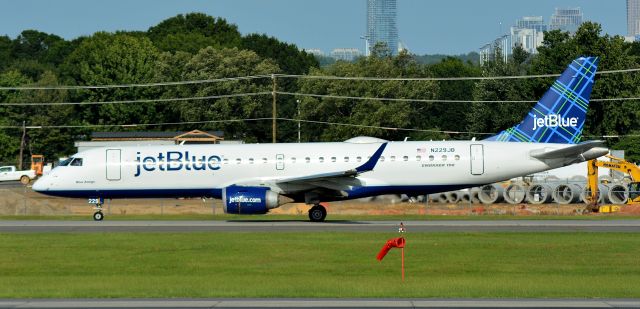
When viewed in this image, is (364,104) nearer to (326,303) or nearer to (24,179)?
(24,179)

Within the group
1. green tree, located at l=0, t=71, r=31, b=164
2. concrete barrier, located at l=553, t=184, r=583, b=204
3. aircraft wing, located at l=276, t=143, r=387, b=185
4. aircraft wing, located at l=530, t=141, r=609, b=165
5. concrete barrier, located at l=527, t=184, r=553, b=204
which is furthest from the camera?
green tree, located at l=0, t=71, r=31, b=164

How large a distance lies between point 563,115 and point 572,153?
4.46 meters

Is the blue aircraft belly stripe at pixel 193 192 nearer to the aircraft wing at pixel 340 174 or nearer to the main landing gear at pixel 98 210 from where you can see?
the main landing gear at pixel 98 210

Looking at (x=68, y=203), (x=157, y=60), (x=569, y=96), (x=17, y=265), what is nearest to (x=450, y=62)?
(x=157, y=60)

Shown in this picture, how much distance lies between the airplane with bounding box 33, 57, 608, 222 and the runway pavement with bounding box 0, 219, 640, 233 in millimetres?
1630

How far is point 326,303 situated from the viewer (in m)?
23.5

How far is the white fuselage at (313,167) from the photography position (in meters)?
51.1

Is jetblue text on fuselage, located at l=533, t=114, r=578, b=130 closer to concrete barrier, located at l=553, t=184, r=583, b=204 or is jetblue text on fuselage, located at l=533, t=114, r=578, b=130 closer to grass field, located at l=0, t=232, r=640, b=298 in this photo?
grass field, located at l=0, t=232, r=640, b=298

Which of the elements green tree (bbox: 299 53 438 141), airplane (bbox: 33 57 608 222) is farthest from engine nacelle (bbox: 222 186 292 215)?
green tree (bbox: 299 53 438 141)

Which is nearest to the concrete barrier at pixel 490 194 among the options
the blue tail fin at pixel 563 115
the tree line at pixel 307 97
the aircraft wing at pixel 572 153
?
the blue tail fin at pixel 563 115

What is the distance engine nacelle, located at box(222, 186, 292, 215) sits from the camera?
158 ft

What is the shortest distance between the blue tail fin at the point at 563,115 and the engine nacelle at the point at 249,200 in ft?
40.4

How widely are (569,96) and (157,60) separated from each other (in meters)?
94.0

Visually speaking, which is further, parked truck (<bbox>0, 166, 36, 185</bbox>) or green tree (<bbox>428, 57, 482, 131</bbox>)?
green tree (<bbox>428, 57, 482, 131</bbox>)
